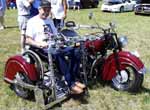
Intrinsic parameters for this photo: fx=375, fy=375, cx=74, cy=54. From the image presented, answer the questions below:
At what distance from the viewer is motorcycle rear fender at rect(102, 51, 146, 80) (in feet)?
18.7

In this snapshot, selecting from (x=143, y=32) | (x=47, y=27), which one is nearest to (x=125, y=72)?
(x=47, y=27)

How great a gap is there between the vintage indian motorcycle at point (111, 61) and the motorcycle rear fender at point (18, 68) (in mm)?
787

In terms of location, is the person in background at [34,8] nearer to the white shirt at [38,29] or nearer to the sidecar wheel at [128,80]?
the white shirt at [38,29]

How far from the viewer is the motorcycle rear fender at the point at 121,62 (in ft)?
18.7

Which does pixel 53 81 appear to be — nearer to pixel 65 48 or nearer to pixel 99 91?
pixel 65 48

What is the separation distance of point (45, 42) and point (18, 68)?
2.07ft

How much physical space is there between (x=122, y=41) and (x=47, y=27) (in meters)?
1.20

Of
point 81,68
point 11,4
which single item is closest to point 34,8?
point 81,68

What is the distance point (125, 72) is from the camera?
5.87 metres

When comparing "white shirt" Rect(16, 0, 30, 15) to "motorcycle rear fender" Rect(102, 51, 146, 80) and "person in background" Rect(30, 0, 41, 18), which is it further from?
"motorcycle rear fender" Rect(102, 51, 146, 80)

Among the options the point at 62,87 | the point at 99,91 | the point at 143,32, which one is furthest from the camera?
the point at 143,32

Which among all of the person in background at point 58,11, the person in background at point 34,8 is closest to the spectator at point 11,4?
the person in background at point 58,11

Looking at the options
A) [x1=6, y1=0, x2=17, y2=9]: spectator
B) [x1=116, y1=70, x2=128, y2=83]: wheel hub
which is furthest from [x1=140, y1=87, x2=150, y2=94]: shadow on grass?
[x1=6, y1=0, x2=17, y2=9]: spectator

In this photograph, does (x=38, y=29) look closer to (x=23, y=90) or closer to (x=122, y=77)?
(x=23, y=90)
